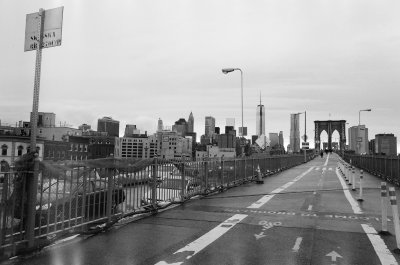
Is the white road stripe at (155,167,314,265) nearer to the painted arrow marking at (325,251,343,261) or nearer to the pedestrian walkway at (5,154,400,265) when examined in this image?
the pedestrian walkway at (5,154,400,265)

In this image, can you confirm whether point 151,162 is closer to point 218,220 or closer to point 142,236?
point 218,220

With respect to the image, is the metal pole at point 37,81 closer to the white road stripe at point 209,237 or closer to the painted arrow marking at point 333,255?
the white road stripe at point 209,237

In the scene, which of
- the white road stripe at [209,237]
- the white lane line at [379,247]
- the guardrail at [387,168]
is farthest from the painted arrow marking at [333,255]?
the guardrail at [387,168]

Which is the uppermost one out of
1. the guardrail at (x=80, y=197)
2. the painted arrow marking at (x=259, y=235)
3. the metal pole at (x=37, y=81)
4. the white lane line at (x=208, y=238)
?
the metal pole at (x=37, y=81)

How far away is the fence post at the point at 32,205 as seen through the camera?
709cm

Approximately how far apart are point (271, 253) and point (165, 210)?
5.55 m

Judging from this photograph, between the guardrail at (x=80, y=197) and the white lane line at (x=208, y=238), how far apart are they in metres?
2.49

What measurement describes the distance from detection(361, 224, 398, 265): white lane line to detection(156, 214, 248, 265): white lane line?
128 inches

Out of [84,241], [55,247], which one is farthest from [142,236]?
[55,247]

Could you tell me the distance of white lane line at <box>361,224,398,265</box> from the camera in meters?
6.74

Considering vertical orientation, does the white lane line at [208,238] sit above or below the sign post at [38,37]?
below

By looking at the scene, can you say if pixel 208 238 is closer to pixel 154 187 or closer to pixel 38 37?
pixel 154 187

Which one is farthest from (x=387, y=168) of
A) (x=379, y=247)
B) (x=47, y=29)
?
(x=47, y=29)

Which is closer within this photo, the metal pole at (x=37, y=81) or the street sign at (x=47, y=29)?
the street sign at (x=47, y=29)
